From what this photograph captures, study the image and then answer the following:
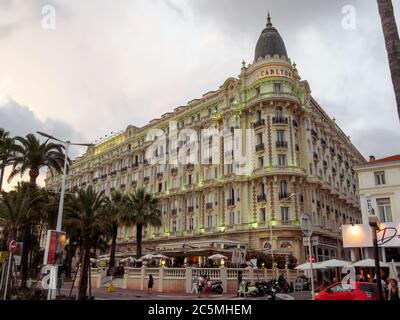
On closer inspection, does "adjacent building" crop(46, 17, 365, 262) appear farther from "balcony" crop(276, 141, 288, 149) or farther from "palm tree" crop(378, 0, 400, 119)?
"palm tree" crop(378, 0, 400, 119)

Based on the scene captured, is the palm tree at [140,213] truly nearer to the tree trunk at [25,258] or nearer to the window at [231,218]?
the window at [231,218]

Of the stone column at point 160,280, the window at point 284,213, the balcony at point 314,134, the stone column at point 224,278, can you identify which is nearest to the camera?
the stone column at point 224,278

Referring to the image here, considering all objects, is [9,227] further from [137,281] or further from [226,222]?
[226,222]

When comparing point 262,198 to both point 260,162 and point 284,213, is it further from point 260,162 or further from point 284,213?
point 260,162

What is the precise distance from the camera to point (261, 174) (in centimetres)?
4806

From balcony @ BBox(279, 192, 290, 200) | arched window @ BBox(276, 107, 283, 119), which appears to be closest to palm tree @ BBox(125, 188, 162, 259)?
balcony @ BBox(279, 192, 290, 200)

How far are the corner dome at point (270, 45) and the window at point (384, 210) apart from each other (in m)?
27.4

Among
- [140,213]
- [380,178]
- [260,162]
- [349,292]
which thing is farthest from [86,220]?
[260,162]

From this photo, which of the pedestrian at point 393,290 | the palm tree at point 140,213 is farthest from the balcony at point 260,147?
the pedestrian at point 393,290

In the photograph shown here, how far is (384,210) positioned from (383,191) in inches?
67.5

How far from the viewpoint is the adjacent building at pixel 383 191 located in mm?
32594

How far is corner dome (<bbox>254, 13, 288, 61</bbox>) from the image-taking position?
53188mm
